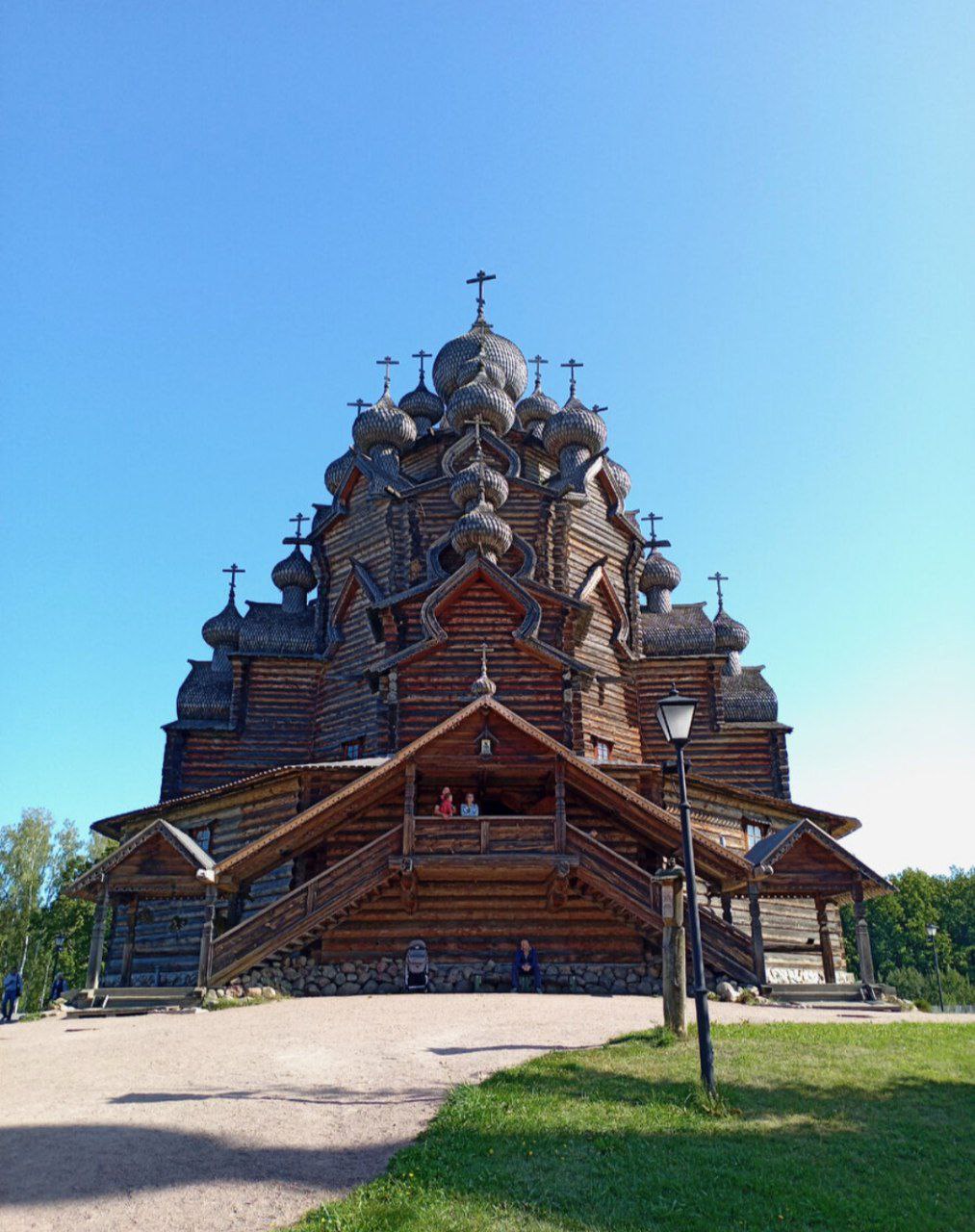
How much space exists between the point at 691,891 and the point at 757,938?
849 cm

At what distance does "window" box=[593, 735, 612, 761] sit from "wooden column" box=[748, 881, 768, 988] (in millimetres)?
7775

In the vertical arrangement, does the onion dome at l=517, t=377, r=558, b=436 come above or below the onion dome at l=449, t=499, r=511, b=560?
above

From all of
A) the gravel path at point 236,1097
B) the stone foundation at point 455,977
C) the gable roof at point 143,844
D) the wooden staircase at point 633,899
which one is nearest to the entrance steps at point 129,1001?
the gravel path at point 236,1097

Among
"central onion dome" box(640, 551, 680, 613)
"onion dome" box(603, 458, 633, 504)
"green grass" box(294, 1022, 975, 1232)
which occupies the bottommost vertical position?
"green grass" box(294, 1022, 975, 1232)

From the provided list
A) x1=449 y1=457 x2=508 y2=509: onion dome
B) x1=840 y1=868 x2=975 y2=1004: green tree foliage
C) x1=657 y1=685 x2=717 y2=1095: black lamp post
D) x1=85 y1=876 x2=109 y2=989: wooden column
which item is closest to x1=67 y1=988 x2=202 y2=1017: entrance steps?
x1=85 y1=876 x2=109 y2=989: wooden column

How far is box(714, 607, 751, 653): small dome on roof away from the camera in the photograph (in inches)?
1159

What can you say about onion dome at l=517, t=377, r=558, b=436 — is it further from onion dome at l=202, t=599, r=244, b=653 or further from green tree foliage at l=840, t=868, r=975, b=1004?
green tree foliage at l=840, t=868, r=975, b=1004

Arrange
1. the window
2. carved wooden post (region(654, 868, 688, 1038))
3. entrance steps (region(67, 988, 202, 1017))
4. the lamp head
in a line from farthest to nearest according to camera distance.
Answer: the window
entrance steps (region(67, 988, 202, 1017))
carved wooden post (region(654, 868, 688, 1038))
the lamp head

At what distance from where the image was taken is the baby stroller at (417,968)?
15336mm

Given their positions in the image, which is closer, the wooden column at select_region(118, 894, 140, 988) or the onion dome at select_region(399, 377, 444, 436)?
the wooden column at select_region(118, 894, 140, 988)

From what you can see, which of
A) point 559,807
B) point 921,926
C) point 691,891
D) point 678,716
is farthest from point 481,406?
point 921,926

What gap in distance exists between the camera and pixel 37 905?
38.4 m

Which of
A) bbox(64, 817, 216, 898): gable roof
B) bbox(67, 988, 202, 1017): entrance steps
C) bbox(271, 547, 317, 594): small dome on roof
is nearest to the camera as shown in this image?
bbox(67, 988, 202, 1017): entrance steps

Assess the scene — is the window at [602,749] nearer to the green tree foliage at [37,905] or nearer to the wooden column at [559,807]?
the wooden column at [559,807]
